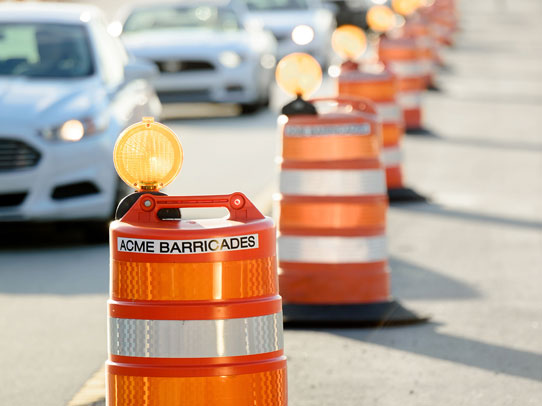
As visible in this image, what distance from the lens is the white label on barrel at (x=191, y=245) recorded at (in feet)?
13.7

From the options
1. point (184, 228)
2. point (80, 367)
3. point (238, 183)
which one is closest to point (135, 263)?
point (184, 228)

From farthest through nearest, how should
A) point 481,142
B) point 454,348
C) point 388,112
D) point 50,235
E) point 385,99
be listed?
point 481,142, point 385,99, point 388,112, point 50,235, point 454,348

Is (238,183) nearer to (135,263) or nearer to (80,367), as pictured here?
(80,367)

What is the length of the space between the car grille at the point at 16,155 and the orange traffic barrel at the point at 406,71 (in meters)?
7.85

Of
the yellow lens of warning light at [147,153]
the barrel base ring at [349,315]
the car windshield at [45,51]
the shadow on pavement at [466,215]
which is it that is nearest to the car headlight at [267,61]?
the shadow on pavement at [466,215]

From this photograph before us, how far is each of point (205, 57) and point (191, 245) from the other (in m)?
14.0

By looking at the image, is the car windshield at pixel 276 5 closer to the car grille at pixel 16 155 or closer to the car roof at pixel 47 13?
the car roof at pixel 47 13

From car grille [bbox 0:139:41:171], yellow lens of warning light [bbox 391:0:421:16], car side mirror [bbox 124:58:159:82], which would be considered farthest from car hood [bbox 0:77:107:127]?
yellow lens of warning light [bbox 391:0:421:16]

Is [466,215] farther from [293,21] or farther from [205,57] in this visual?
[293,21]

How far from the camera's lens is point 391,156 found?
12.0 metres

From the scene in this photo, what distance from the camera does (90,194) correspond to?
980 cm

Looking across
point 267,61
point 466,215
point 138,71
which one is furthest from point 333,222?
point 267,61

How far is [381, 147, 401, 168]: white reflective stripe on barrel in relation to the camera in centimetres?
1200

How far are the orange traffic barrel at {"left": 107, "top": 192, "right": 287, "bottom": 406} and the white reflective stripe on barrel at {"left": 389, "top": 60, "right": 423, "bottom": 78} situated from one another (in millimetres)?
13470
